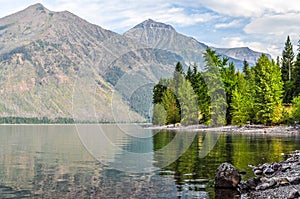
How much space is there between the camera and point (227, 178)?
2488 centimetres

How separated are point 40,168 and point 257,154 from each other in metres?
22.9

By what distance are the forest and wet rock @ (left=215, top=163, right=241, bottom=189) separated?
63.5 metres

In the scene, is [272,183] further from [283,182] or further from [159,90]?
[159,90]

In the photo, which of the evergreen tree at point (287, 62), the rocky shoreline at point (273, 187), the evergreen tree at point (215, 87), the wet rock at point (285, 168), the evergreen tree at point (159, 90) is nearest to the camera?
the rocky shoreline at point (273, 187)

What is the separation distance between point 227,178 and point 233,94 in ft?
276

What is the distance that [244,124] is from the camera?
330 feet

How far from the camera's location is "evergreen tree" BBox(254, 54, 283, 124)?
301 feet

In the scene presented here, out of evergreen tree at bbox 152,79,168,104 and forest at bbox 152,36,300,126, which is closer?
forest at bbox 152,36,300,126

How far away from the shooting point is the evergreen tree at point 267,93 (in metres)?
91.9

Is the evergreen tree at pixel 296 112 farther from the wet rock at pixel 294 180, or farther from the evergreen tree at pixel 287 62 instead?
the wet rock at pixel 294 180

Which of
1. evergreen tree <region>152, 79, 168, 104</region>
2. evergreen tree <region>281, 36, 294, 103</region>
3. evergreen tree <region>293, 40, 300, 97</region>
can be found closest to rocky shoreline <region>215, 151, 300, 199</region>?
evergreen tree <region>293, 40, 300, 97</region>

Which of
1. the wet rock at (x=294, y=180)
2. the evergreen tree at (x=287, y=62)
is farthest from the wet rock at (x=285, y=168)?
the evergreen tree at (x=287, y=62)

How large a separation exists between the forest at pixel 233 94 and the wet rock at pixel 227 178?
6346 cm

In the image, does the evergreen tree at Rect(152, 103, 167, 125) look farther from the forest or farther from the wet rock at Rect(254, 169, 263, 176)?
the wet rock at Rect(254, 169, 263, 176)
